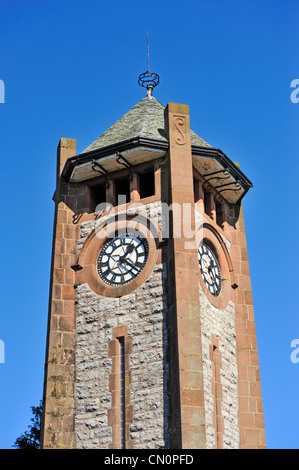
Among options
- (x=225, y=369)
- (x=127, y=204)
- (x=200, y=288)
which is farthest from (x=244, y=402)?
(x=127, y=204)

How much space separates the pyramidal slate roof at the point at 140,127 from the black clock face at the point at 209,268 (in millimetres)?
3609

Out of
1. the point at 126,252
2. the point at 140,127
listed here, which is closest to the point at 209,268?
the point at 126,252

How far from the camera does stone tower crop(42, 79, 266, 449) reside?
37125 mm

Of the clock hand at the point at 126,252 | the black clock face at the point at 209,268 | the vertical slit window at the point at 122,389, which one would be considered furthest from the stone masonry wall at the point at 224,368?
the clock hand at the point at 126,252

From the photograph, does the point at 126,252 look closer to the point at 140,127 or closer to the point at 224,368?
the point at 140,127

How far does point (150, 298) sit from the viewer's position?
3884 centimetres

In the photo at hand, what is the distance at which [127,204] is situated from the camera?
135 ft

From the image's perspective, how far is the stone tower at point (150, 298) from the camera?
122 ft

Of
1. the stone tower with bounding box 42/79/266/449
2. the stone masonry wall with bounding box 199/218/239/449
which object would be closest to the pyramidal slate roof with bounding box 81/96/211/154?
the stone tower with bounding box 42/79/266/449

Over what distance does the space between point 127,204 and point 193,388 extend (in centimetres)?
775

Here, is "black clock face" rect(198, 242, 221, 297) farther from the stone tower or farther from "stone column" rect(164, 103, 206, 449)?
"stone column" rect(164, 103, 206, 449)

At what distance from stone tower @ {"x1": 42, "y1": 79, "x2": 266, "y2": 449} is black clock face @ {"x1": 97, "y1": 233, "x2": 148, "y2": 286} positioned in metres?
0.05

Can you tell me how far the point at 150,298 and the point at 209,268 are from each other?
9.96ft

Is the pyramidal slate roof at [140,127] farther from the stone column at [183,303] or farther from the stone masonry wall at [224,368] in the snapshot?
the stone masonry wall at [224,368]
